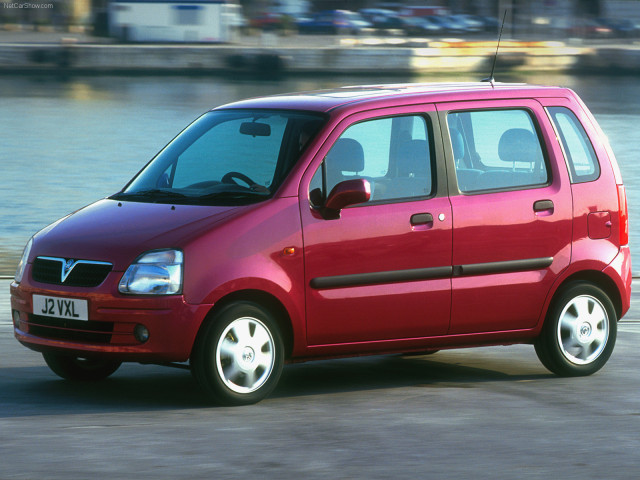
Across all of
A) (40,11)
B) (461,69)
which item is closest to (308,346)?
(461,69)

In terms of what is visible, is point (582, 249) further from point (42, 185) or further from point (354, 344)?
point (42, 185)

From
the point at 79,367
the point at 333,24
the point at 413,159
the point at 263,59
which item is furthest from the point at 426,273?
the point at 333,24

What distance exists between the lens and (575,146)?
748 cm

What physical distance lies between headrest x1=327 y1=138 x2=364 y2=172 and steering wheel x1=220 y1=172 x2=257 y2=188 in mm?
417

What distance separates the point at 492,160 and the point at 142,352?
2254 millimetres

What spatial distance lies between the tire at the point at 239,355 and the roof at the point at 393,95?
1.19 m

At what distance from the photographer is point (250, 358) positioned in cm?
643

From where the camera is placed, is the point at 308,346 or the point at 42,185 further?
the point at 42,185

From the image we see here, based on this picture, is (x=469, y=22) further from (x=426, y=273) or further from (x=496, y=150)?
(x=426, y=273)

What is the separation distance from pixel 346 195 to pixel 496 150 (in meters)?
1.19

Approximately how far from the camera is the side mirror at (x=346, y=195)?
6.42 meters

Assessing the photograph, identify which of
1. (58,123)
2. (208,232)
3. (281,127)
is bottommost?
(58,123)

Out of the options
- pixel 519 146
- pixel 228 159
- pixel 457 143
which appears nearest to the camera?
pixel 228 159

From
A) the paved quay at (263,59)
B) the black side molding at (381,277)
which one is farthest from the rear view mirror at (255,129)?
the paved quay at (263,59)
